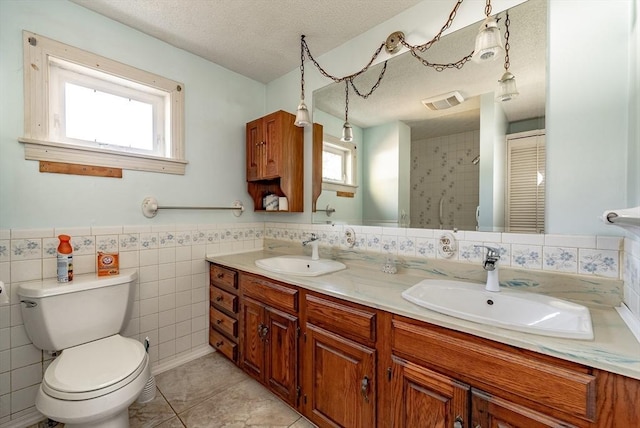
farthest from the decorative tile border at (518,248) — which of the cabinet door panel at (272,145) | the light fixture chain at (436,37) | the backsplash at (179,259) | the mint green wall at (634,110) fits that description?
the light fixture chain at (436,37)

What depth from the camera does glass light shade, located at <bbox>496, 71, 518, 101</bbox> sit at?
130cm

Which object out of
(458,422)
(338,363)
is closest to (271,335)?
(338,363)

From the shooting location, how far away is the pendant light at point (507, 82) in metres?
1.30

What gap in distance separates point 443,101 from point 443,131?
0.17 metres

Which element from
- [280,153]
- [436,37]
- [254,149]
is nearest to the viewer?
[436,37]

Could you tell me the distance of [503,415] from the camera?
852 millimetres

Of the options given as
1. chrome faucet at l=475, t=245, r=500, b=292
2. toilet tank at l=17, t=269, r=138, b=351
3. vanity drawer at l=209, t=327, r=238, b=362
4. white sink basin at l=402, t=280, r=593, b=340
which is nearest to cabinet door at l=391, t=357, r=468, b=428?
white sink basin at l=402, t=280, r=593, b=340

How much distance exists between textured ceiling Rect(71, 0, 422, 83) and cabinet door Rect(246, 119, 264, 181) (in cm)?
54

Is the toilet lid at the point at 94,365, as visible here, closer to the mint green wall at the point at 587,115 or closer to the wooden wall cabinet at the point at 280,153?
the wooden wall cabinet at the point at 280,153

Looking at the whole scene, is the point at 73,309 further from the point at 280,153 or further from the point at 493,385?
the point at 493,385

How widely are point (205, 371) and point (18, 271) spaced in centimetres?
128

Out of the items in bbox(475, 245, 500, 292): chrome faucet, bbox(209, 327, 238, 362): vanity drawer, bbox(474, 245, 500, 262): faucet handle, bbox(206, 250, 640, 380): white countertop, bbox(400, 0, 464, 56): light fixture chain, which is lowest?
bbox(209, 327, 238, 362): vanity drawer

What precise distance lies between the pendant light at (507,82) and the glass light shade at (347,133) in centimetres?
94

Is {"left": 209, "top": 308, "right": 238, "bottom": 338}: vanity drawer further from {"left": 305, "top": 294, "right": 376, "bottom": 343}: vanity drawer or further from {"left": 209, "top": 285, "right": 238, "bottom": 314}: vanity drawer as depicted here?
{"left": 305, "top": 294, "right": 376, "bottom": 343}: vanity drawer
